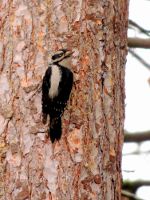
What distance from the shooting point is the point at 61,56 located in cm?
226

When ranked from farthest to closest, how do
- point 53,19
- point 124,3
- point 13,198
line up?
point 124,3
point 53,19
point 13,198

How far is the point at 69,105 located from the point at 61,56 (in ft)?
0.57

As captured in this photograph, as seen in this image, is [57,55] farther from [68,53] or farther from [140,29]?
[140,29]

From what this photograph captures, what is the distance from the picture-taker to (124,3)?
2.59 m

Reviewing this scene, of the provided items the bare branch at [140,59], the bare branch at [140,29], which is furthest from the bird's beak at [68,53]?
the bare branch at [140,59]

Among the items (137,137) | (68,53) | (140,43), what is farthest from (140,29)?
(68,53)

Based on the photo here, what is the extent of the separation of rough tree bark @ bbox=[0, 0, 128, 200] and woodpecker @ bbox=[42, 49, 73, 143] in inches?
1.1

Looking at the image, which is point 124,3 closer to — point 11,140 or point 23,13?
point 23,13

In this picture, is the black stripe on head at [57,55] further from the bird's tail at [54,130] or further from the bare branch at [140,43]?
the bare branch at [140,43]

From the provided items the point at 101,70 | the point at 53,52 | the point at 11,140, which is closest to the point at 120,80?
the point at 101,70

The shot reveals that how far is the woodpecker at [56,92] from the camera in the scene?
2250mm

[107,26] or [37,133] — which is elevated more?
[107,26]

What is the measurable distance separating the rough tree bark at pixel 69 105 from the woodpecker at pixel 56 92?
3 cm

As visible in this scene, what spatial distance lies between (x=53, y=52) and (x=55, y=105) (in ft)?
0.68
